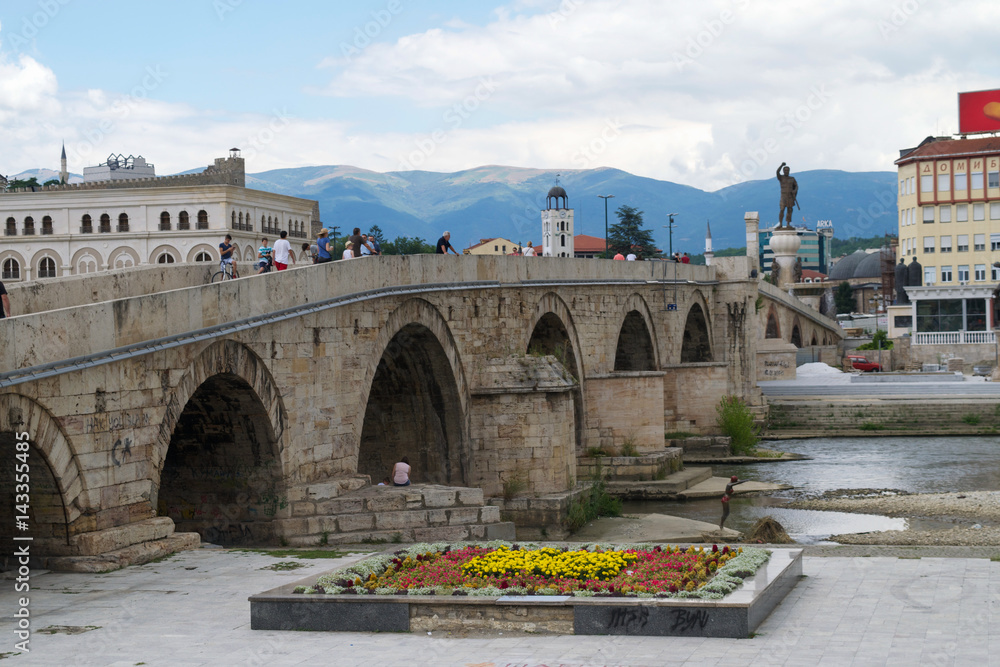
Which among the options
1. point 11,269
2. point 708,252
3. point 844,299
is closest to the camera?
point 11,269

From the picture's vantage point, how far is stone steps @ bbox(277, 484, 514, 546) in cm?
1344

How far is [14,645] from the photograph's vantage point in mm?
7750

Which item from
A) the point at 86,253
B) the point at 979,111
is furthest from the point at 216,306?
the point at 979,111

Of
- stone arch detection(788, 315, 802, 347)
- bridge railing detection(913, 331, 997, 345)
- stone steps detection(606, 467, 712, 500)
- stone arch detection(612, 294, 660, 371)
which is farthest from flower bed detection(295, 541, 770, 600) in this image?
stone arch detection(788, 315, 802, 347)

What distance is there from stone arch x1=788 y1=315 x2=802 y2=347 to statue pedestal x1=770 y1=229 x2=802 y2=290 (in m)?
1.64

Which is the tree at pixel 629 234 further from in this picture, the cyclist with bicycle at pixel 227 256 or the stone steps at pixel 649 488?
the cyclist with bicycle at pixel 227 256

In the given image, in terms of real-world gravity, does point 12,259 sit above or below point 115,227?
below

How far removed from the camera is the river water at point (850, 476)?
21594 mm

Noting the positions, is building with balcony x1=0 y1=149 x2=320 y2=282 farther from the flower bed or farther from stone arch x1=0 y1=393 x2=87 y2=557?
the flower bed

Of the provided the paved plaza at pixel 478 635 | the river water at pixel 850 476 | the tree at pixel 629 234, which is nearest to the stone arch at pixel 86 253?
the river water at pixel 850 476

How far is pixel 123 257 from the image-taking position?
126ft

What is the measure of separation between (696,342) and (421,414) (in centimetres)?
1894

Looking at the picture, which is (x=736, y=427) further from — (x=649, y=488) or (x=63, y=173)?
→ (x=63, y=173)

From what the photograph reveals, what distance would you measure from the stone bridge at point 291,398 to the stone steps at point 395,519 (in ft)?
0.08
